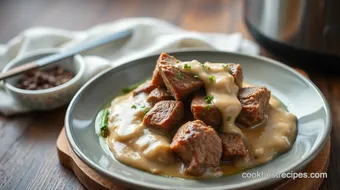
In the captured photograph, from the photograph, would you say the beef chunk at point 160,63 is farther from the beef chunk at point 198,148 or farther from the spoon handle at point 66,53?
the spoon handle at point 66,53

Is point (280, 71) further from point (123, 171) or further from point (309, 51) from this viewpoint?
point (123, 171)

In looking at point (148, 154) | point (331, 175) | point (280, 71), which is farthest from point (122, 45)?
point (331, 175)

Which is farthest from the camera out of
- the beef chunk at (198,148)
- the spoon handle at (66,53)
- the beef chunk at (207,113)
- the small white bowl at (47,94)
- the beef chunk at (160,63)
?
the spoon handle at (66,53)

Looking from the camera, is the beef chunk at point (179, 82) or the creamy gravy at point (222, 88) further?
the beef chunk at point (179, 82)

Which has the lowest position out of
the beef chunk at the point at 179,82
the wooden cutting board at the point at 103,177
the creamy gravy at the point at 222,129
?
the wooden cutting board at the point at 103,177

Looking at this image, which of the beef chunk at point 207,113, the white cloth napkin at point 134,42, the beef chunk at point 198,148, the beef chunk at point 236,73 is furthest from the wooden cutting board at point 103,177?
the white cloth napkin at point 134,42
